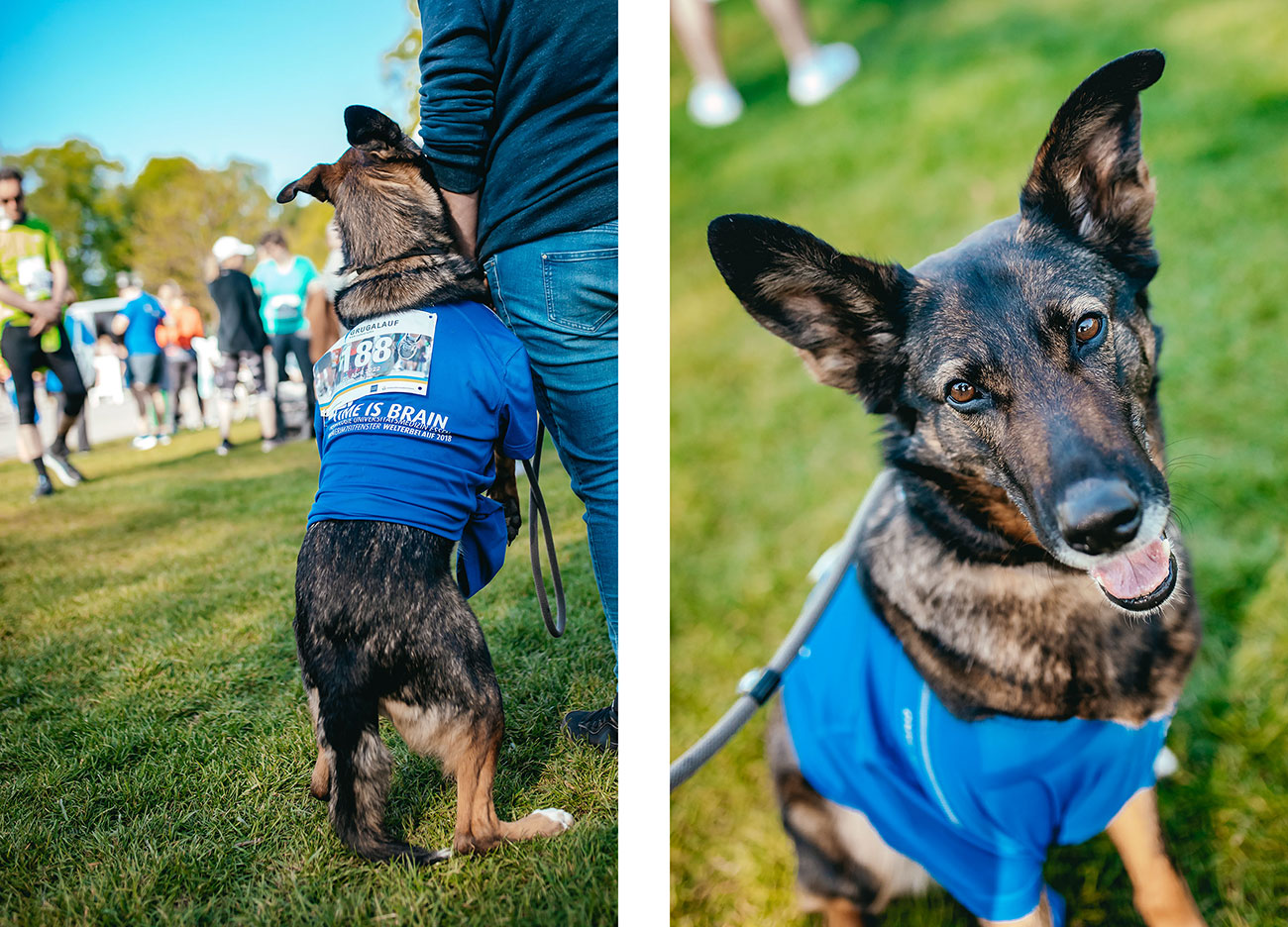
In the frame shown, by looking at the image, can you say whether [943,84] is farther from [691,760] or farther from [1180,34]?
[691,760]

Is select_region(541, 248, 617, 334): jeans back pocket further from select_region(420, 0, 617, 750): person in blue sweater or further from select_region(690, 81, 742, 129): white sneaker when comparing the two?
select_region(690, 81, 742, 129): white sneaker

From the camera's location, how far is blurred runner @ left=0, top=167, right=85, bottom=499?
6.98ft

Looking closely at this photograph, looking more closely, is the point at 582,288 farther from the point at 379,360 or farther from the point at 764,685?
the point at 764,685

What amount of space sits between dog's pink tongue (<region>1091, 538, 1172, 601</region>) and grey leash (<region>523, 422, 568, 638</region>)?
4.69ft

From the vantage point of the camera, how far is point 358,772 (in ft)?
6.23

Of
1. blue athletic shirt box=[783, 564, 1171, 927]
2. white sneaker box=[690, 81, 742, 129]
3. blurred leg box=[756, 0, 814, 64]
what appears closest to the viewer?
blue athletic shirt box=[783, 564, 1171, 927]

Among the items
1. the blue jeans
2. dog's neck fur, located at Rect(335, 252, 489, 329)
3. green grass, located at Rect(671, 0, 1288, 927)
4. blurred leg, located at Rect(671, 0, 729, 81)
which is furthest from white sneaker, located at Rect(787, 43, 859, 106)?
dog's neck fur, located at Rect(335, 252, 489, 329)

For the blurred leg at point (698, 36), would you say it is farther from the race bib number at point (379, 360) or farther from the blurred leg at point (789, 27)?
the race bib number at point (379, 360)

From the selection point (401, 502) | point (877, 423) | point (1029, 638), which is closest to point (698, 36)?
point (877, 423)

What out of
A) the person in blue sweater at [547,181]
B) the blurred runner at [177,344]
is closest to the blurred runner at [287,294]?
the blurred runner at [177,344]

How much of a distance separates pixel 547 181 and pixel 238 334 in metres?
1.06

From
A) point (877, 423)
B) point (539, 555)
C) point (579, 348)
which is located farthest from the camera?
point (877, 423)

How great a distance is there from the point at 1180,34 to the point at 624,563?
5.45 meters

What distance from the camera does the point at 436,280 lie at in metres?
2.06
